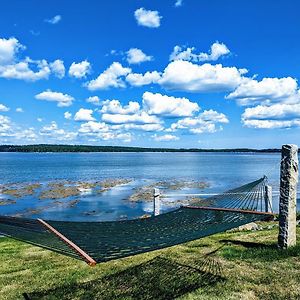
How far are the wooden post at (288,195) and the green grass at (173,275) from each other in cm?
26

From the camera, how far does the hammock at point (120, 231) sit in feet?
13.1

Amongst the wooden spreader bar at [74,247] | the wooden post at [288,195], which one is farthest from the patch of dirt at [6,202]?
the wooden post at [288,195]

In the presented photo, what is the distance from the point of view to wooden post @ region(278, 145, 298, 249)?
6.05 metres

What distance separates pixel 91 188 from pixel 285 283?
2830 cm

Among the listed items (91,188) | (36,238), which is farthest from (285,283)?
(91,188)

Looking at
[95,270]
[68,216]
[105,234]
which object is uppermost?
[105,234]

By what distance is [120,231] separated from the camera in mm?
5320

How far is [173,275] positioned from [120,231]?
41.6 inches

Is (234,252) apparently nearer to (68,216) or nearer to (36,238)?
(36,238)

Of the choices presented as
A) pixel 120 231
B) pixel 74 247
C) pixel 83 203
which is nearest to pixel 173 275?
pixel 120 231

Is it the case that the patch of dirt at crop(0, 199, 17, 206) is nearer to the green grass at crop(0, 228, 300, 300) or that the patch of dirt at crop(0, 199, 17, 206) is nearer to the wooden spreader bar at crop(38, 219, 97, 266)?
the green grass at crop(0, 228, 300, 300)

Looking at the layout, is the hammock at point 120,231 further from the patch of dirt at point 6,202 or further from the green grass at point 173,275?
the patch of dirt at point 6,202

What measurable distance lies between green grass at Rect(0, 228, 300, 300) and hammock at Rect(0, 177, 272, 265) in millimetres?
615

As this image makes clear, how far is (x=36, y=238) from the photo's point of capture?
481 cm
